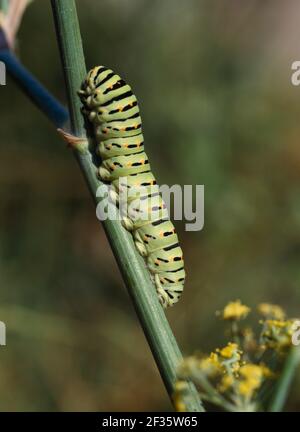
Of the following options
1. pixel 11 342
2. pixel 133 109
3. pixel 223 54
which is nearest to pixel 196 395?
pixel 133 109

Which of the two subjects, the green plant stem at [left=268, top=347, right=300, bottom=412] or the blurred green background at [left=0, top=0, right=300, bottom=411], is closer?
the green plant stem at [left=268, top=347, right=300, bottom=412]

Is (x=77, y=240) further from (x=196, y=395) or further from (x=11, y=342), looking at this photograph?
(x=196, y=395)

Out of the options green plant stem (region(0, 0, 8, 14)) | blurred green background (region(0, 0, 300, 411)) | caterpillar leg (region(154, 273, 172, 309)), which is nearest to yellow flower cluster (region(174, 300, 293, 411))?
caterpillar leg (region(154, 273, 172, 309))

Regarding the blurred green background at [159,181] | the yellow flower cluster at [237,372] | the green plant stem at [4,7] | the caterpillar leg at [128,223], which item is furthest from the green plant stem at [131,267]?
the blurred green background at [159,181]

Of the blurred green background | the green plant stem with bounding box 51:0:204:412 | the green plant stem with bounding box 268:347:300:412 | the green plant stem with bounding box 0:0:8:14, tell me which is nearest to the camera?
the green plant stem with bounding box 268:347:300:412

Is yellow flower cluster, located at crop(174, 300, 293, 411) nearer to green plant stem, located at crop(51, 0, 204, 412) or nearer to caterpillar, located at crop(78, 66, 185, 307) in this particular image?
green plant stem, located at crop(51, 0, 204, 412)
